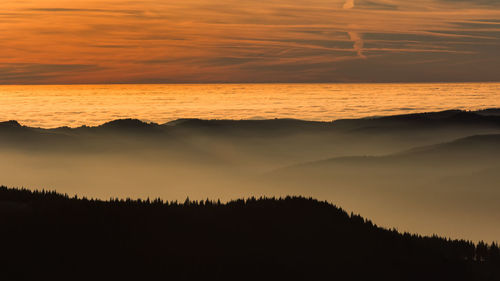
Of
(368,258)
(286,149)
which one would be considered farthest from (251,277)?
(286,149)

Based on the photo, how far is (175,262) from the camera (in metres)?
16.2

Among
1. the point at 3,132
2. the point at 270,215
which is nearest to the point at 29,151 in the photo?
the point at 3,132

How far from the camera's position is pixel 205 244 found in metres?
17.7

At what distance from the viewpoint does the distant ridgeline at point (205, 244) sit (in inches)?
615

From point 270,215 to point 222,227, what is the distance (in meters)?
2.21

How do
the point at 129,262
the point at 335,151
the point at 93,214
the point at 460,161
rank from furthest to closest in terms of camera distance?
the point at 335,151 < the point at 460,161 < the point at 93,214 < the point at 129,262

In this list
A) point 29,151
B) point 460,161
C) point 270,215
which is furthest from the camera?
point 29,151

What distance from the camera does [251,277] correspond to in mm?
16438

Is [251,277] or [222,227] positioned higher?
[222,227]

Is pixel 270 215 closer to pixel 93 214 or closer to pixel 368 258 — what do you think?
pixel 368 258

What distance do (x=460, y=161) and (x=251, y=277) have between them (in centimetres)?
15383

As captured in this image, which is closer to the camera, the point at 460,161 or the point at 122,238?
the point at 122,238

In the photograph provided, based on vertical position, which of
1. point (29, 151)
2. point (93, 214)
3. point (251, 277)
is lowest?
point (251, 277)

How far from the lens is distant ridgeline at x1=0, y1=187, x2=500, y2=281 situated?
15633 mm
